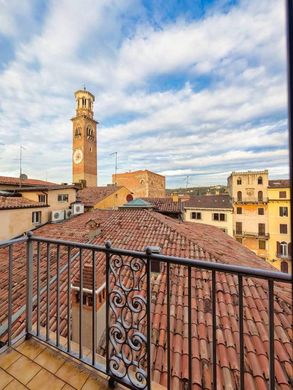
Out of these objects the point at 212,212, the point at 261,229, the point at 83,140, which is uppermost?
the point at 83,140

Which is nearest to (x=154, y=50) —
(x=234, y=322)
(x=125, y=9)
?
(x=125, y=9)

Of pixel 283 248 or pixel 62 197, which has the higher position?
pixel 62 197

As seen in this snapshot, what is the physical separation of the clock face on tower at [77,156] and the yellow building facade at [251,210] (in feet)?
81.4

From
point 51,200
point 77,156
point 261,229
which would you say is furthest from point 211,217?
point 77,156

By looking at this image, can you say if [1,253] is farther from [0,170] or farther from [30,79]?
[0,170]

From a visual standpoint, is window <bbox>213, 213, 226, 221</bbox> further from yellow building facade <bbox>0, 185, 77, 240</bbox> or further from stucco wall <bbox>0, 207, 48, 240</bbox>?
stucco wall <bbox>0, 207, 48, 240</bbox>

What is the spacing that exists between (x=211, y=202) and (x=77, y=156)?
2426 cm

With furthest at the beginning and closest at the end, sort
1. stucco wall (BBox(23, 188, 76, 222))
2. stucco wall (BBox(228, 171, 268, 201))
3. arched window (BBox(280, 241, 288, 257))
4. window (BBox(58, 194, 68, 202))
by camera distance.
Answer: stucco wall (BBox(228, 171, 268, 201)) < arched window (BBox(280, 241, 288, 257)) < window (BBox(58, 194, 68, 202)) < stucco wall (BBox(23, 188, 76, 222))

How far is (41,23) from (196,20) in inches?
92.7

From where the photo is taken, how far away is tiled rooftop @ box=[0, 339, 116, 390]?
142cm

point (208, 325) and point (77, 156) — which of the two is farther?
point (77, 156)

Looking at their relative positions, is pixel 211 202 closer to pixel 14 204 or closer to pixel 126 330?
pixel 14 204

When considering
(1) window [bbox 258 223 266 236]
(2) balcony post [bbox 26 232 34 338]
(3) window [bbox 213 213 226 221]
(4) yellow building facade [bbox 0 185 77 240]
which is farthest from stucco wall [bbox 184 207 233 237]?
(2) balcony post [bbox 26 232 34 338]

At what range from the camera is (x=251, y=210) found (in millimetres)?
23094
